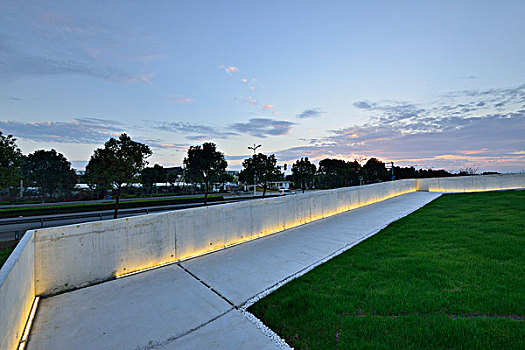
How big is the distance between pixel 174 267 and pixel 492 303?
228 inches

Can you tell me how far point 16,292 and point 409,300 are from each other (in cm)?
540

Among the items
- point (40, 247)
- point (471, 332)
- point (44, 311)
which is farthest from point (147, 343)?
point (471, 332)

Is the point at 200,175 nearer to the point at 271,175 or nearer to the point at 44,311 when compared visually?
the point at 271,175

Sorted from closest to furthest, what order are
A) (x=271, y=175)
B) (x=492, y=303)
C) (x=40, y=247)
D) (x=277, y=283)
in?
1. (x=492, y=303)
2. (x=40, y=247)
3. (x=277, y=283)
4. (x=271, y=175)

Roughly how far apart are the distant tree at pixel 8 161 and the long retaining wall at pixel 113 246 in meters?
14.6

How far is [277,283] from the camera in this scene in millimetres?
4559

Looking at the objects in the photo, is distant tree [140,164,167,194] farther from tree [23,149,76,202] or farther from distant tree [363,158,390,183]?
distant tree [363,158,390,183]

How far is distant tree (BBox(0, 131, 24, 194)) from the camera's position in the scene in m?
13.6

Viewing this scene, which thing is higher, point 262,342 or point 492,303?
point 492,303

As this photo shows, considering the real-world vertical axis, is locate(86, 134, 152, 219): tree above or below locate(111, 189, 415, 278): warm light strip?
above

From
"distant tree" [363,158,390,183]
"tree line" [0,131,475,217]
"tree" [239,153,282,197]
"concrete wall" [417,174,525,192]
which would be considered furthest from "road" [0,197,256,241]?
"distant tree" [363,158,390,183]

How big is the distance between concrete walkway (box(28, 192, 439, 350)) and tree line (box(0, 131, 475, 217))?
45.0ft

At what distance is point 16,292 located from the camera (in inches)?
113

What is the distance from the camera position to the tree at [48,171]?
36.7 m
